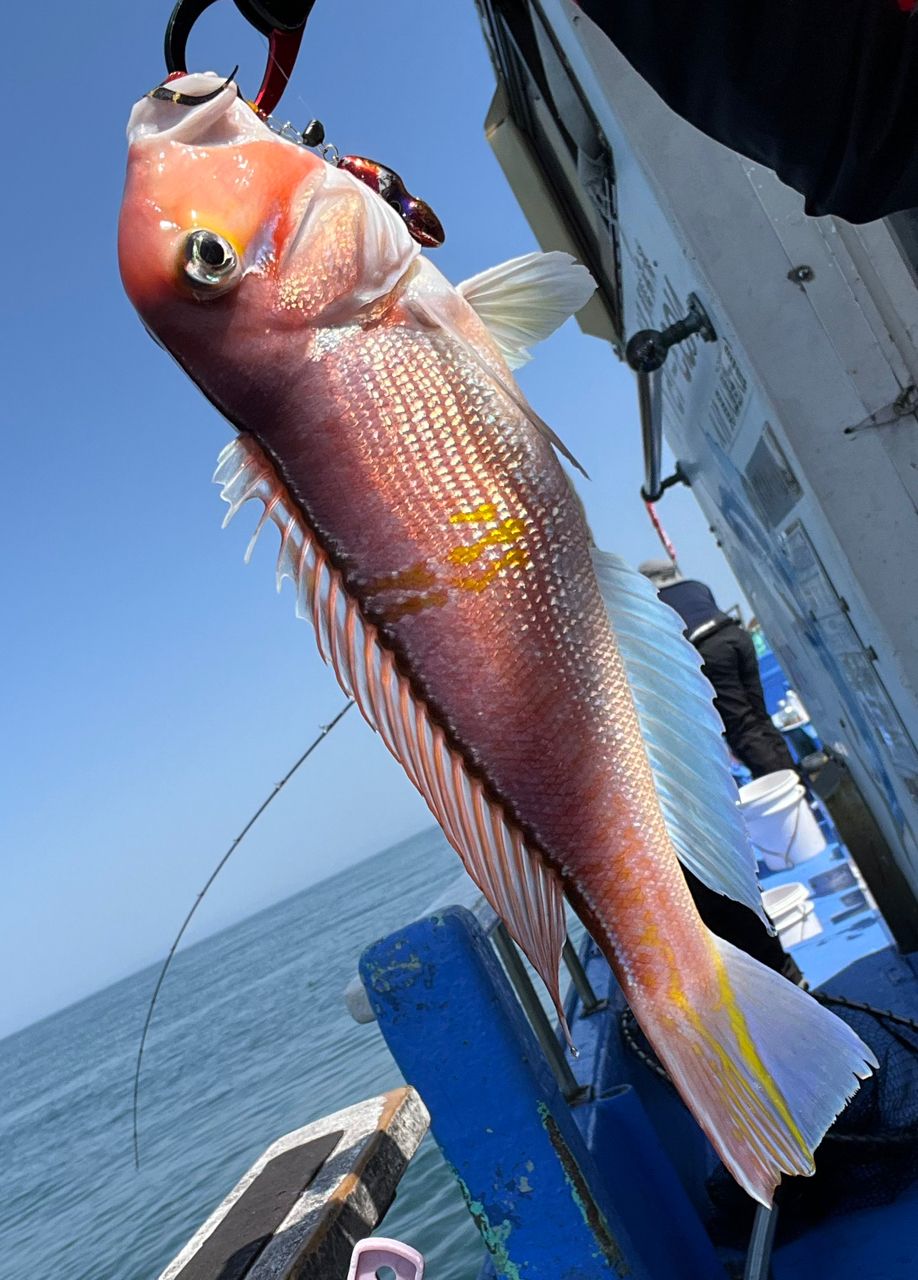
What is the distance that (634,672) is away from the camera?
114cm

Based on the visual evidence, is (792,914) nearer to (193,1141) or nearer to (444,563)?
(444,563)

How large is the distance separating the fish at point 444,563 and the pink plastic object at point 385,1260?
6.54ft

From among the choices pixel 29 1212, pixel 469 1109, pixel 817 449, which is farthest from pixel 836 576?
pixel 29 1212

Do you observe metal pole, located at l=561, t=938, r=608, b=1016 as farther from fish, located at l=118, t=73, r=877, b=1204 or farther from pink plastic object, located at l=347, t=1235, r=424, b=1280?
fish, located at l=118, t=73, r=877, b=1204

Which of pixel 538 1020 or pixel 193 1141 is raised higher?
pixel 538 1020

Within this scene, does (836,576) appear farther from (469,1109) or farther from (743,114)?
(469,1109)

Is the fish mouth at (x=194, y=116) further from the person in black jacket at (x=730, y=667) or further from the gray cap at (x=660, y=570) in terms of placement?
the gray cap at (x=660, y=570)

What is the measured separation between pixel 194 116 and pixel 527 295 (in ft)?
1.48

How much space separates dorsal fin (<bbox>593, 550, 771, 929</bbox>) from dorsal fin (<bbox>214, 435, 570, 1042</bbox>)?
0.19m

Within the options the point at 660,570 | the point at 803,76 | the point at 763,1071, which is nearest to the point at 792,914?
the point at 660,570

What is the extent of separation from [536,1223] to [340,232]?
2424mm

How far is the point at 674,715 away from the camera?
3.79ft

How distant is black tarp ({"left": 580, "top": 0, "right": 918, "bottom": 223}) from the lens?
1.25 metres

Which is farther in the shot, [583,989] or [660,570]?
[660,570]
